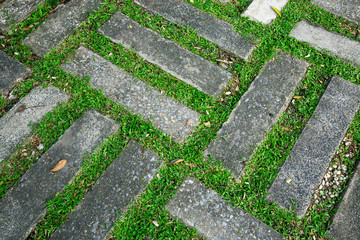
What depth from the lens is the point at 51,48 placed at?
2.64 meters

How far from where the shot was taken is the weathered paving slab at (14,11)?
2.75 meters

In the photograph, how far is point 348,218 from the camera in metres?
2.01

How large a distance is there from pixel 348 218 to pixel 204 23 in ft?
7.35

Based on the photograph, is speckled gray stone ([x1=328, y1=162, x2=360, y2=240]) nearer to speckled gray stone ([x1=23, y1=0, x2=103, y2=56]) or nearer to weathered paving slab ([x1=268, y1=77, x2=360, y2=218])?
weathered paving slab ([x1=268, y1=77, x2=360, y2=218])

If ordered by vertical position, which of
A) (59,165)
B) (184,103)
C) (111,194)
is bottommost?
(111,194)

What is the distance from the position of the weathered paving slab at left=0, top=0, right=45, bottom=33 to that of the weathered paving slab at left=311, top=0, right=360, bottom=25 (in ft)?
10.4

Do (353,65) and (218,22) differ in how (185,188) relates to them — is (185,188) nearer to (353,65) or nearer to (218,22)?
(218,22)

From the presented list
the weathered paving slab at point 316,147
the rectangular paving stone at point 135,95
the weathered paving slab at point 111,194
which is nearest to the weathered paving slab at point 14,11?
the rectangular paving stone at point 135,95

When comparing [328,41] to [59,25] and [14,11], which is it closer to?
[59,25]

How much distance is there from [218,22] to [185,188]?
1.83 m

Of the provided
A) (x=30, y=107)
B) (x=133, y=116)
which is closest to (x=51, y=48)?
(x=30, y=107)

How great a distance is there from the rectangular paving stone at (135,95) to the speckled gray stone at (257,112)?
1.04 ft

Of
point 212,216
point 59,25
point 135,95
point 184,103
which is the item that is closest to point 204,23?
point 184,103

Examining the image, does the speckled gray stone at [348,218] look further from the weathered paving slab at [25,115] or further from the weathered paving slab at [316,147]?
the weathered paving slab at [25,115]
